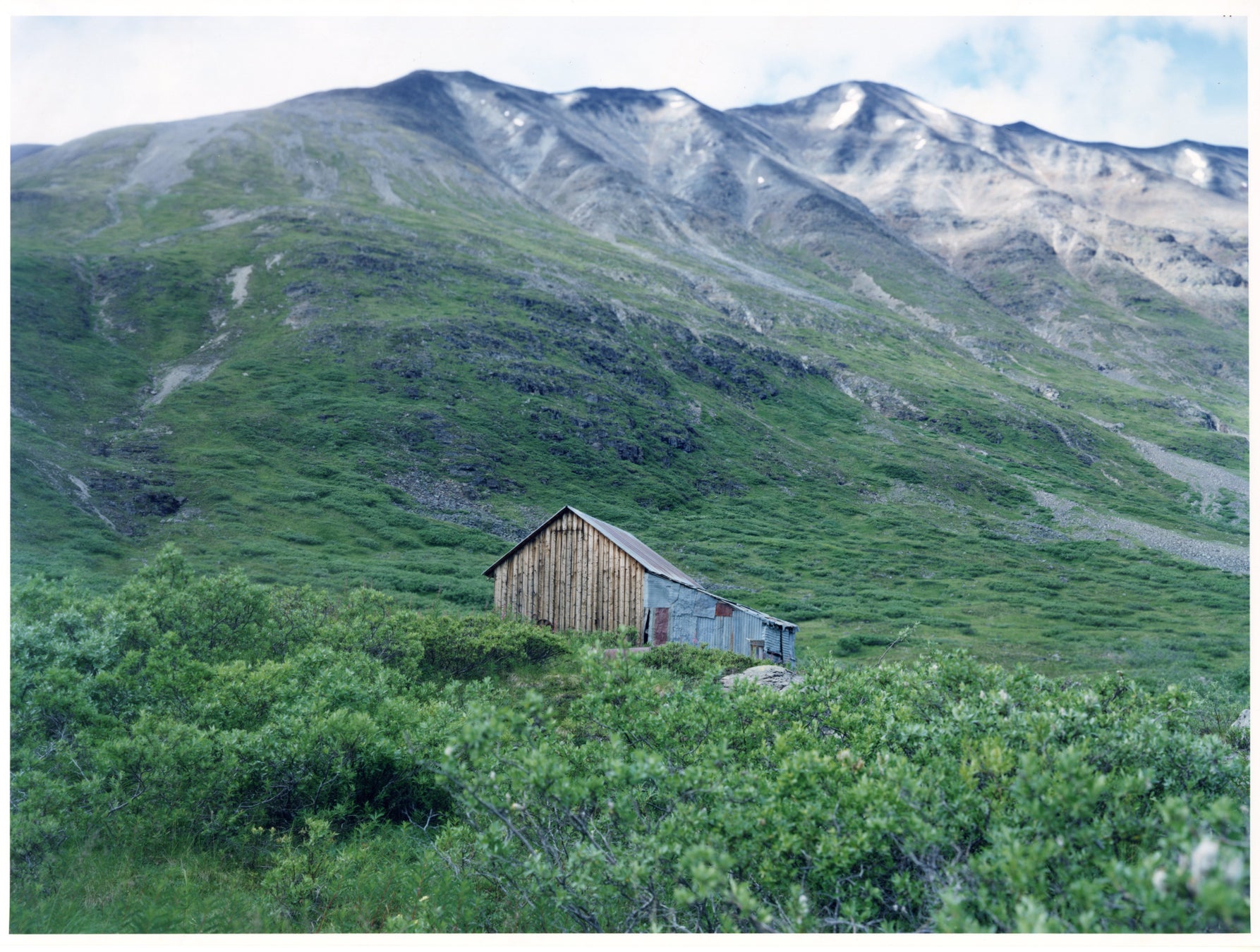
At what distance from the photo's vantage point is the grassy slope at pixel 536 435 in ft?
168

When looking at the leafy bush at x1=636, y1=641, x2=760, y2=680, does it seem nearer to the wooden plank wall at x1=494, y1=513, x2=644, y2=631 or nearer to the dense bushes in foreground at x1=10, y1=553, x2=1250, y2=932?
the wooden plank wall at x1=494, y1=513, x2=644, y2=631

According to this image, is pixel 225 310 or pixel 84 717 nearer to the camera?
pixel 84 717

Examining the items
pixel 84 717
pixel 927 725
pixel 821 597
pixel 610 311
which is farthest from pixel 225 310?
pixel 927 725

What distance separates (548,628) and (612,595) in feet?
11.6

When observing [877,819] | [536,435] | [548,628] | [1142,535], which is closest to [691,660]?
[548,628]

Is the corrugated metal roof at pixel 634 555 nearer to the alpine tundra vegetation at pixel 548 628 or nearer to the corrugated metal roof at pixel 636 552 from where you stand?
the corrugated metal roof at pixel 636 552

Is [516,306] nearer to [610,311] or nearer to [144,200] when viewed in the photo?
[610,311]

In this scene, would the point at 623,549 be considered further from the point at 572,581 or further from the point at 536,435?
the point at 536,435

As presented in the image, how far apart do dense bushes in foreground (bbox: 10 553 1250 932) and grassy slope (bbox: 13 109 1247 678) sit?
1253 inches

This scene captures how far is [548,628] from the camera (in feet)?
109

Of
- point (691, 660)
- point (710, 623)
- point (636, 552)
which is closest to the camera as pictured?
point (691, 660)

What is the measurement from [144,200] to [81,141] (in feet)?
188

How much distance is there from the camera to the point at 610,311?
123 meters

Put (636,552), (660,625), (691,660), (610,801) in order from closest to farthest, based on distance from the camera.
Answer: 1. (610,801)
2. (691,660)
3. (660,625)
4. (636,552)
